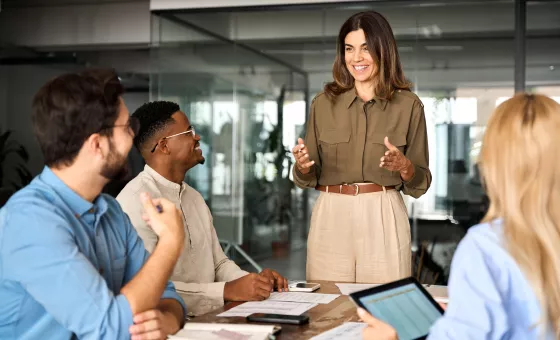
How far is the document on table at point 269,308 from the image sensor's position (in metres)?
2.36

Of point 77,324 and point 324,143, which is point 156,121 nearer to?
point 324,143

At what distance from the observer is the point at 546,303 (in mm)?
1605

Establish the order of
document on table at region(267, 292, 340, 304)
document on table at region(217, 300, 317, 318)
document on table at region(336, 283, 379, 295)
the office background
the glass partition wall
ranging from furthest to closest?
1. the glass partition wall
2. the office background
3. document on table at region(336, 283, 379, 295)
4. document on table at region(267, 292, 340, 304)
5. document on table at region(217, 300, 317, 318)

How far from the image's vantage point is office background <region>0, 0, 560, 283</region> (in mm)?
6473

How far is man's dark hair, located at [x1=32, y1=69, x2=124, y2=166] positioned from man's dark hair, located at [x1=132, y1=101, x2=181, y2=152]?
1039 millimetres

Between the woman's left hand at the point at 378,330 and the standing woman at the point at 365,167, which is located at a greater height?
the standing woman at the point at 365,167

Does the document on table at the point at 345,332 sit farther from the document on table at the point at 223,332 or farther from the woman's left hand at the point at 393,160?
the woman's left hand at the point at 393,160

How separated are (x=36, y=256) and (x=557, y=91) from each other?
5416 millimetres

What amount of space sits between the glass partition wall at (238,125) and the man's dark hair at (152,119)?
4.00m

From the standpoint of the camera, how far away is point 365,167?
344 cm

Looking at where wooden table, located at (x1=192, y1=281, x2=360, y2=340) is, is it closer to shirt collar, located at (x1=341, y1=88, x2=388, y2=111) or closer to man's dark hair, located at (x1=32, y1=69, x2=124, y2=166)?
man's dark hair, located at (x1=32, y1=69, x2=124, y2=166)

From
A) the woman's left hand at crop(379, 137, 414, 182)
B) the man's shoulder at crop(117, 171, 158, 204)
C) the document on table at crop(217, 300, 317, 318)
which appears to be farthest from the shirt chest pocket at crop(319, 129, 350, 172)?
the document on table at crop(217, 300, 317, 318)

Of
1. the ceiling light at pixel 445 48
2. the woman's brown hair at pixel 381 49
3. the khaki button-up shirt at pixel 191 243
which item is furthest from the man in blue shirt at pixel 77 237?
the ceiling light at pixel 445 48

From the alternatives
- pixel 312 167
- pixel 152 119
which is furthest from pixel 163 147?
pixel 312 167
